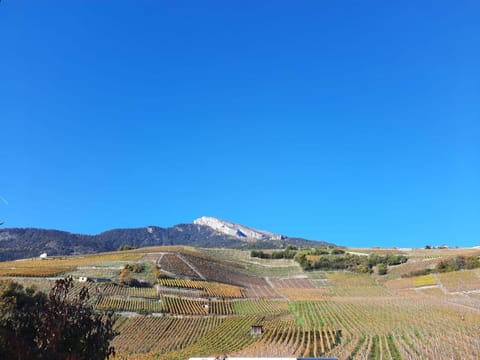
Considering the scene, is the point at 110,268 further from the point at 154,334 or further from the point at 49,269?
the point at 154,334

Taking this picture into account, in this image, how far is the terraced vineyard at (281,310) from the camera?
32844 mm

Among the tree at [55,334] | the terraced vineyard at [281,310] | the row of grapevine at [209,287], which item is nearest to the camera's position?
the tree at [55,334]

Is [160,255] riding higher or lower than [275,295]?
higher

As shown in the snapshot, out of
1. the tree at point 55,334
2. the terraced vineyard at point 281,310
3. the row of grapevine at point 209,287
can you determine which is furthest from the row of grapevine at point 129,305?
the tree at point 55,334

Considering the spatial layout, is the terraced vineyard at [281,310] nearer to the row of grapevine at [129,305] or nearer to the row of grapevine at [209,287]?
the row of grapevine at [129,305]

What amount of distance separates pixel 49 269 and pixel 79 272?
552 centimetres

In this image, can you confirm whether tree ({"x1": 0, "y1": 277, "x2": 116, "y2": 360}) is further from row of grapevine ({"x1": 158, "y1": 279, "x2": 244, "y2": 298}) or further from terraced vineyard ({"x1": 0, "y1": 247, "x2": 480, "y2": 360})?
row of grapevine ({"x1": 158, "y1": 279, "x2": 244, "y2": 298})

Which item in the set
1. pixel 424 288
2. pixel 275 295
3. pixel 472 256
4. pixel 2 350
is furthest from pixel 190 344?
pixel 472 256

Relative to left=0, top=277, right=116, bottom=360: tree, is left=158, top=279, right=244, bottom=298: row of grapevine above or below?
above

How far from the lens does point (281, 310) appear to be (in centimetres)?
5806

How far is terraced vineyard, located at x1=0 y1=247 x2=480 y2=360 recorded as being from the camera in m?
32.8

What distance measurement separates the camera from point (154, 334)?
4259cm

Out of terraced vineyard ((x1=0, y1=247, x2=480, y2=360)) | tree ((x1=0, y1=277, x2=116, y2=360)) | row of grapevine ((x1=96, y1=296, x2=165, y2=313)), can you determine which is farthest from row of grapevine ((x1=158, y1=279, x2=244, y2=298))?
tree ((x1=0, y1=277, x2=116, y2=360))

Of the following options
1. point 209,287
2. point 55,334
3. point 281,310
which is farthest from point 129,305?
point 55,334
